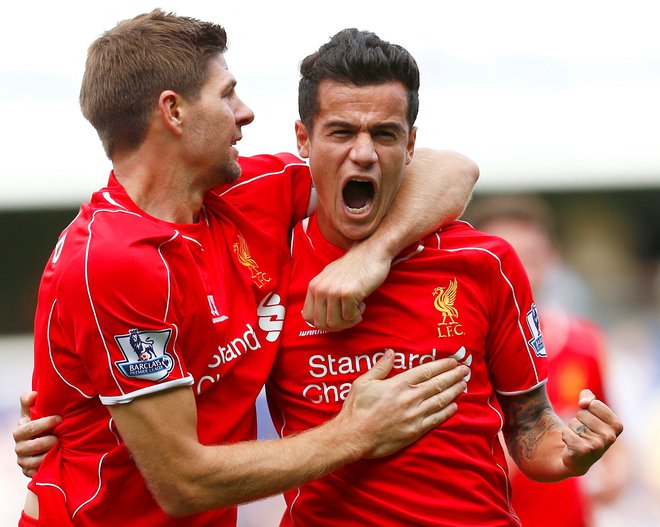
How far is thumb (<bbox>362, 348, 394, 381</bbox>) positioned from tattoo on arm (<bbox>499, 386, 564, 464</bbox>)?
470 mm

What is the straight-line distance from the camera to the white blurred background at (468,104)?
11195mm

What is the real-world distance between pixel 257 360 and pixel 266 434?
2999 millimetres

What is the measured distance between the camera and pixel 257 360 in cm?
365

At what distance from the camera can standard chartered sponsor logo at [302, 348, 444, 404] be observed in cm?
367

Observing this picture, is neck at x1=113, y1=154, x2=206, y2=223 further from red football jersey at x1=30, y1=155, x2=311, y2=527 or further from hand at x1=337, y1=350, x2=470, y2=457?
hand at x1=337, y1=350, x2=470, y2=457

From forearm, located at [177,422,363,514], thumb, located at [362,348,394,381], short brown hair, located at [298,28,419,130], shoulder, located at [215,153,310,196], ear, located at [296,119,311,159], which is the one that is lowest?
forearm, located at [177,422,363,514]

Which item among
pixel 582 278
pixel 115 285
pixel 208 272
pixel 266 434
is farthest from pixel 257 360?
pixel 582 278

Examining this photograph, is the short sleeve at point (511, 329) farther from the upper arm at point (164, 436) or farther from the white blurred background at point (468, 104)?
the white blurred background at point (468, 104)

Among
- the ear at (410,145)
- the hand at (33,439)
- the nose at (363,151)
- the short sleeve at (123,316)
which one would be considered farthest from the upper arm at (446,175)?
the hand at (33,439)

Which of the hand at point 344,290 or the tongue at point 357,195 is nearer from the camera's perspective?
the hand at point 344,290

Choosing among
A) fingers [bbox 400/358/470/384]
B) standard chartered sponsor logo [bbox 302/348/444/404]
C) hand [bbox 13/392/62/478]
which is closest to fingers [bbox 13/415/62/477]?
hand [bbox 13/392/62/478]

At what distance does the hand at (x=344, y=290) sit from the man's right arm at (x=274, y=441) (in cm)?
21

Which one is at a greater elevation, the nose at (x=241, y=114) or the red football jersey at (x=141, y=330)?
the nose at (x=241, y=114)

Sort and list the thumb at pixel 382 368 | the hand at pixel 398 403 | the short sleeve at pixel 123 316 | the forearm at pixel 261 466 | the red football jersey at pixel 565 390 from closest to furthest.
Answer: the short sleeve at pixel 123 316, the forearm at pixel 261 466, the hand at pixel 398 403, the thumb at pixel 382 368, the red football jersey at pixel 565 390
